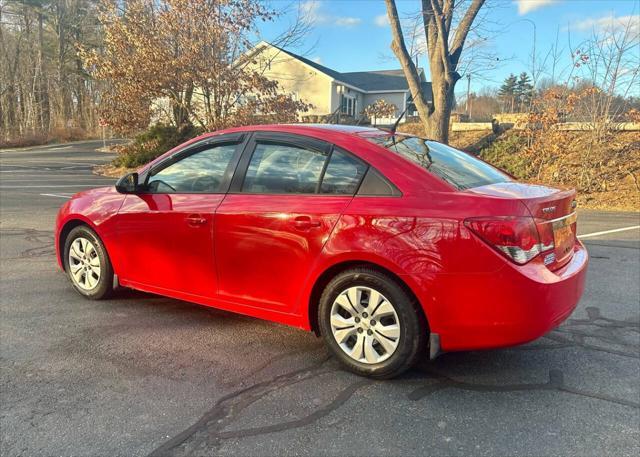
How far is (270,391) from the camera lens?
9.70 ft

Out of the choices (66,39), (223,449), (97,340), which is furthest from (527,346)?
(66,39)

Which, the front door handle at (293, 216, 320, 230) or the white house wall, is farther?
the white house wall

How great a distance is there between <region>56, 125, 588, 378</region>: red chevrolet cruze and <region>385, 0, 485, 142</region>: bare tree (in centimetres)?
975

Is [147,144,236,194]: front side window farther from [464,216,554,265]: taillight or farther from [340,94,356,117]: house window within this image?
[340,94,356,117]: house window

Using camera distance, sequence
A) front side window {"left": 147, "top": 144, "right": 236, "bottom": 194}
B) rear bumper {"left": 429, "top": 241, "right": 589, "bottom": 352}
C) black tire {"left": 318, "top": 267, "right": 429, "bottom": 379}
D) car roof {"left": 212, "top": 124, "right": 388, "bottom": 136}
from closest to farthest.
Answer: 1. rear bumper {"left": 429, "top": 241, "right": 589, "bottom": 352}
2. black tire {"left": 318, "top": 267, "right": 429, "bottom": 379}
3. car roof {"left": 212, "top": 124, "right": 388, "bottom": 136}
4. front side window {"left": 147, "top": 144, "right": 236, "bottom": 194}

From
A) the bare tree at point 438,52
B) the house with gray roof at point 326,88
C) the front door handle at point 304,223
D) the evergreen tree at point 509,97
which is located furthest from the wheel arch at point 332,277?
the house with gray roof at point 326,88

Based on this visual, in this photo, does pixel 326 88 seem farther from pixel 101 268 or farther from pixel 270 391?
pixel 270 391

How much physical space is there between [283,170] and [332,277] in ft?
2.83

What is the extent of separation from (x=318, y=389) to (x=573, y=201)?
7.05 ft

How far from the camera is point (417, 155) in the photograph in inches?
132

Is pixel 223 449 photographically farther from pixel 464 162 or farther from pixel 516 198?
pixel 464 162

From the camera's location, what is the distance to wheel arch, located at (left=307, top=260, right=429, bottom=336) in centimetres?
293

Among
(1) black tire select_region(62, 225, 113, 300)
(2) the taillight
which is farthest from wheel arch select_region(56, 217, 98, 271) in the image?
(2) the taillight

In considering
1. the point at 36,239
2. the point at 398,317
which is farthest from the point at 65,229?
the point at 398,317
